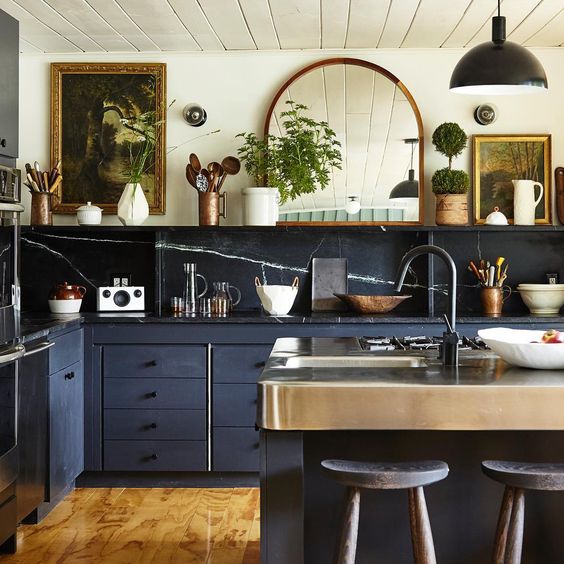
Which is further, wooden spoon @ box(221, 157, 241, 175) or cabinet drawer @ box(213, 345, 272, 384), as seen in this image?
wooden spoon @ box(221, 157, 241, 175)

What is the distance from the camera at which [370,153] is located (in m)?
5.00

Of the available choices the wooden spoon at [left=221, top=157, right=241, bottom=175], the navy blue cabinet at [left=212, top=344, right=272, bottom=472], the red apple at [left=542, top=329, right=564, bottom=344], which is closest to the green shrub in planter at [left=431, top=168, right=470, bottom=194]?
the wooden spoon at [left=221, top=157, right=241, bottom=175]

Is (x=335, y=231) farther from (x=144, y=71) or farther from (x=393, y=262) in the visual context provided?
(x=144, y=71)

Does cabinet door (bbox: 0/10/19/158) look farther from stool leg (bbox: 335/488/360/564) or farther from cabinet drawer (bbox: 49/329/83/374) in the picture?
stool leg (bbox: 335/488/360/564)

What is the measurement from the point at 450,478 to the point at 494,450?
0.50 ft

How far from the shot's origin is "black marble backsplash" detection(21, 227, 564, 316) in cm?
509

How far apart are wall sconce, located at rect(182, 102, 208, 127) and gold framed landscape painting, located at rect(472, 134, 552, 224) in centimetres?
161

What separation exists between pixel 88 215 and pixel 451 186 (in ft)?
6.74

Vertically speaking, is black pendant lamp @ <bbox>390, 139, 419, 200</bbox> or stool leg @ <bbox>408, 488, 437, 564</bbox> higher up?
black pendant lamp @ <bbox>390, 139, 419, 200</bbox>

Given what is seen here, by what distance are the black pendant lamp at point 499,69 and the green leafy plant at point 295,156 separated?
1.91 m

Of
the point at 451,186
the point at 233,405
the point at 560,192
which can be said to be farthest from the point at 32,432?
the point at 560,192

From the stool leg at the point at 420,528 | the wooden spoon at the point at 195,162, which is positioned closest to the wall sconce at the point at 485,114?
the wooden spoon at the point at 195,162

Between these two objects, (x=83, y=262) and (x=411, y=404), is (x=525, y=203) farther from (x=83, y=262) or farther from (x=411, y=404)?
(x=411, y=404)

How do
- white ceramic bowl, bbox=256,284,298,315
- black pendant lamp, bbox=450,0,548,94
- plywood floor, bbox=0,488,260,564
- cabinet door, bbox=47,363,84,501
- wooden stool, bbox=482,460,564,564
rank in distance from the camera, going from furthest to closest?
1. white ceramic bowl, bbox=256,284,298,315
2. cabinet door, bbox=47,363,84,501
3. plywood floor, bbox=0,488,260,564
4. black pendant lamp, bbox=450,0,548,94
5. wooden stool, bbox=482,460,564,564
